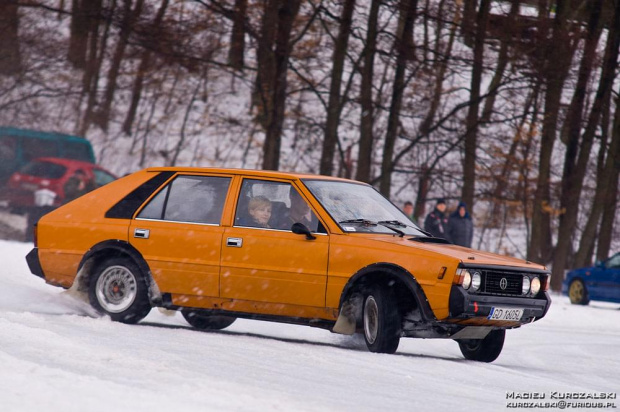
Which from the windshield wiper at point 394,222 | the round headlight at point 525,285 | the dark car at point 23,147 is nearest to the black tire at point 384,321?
the windshield wiper at point 394,222

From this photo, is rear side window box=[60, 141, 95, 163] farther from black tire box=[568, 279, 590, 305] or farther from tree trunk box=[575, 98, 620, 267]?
tree trunk box=[575, 98, 620, 267]

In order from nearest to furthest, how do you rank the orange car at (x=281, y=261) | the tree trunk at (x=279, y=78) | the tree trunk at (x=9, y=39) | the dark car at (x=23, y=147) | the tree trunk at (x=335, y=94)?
the orange car at (x=281, y=261) → the tree trunk at (x=279, y=78) → the tree trunk at (x=335, y=94) → the tree trunk at (x=9, y=39) → the dark car at (x=23, y=147)

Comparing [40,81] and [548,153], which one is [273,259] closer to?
[548,153]

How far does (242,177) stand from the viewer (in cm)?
955

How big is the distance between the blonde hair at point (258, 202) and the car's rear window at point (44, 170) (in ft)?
62.1

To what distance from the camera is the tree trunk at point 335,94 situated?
23.4 m

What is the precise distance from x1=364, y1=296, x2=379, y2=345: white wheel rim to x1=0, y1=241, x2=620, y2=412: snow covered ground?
17cm

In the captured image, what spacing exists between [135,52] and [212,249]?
49.7 ft

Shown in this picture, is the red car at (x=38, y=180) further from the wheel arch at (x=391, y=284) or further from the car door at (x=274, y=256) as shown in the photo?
the wheel arch at (x=391, y=284)

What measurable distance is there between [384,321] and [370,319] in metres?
0.31

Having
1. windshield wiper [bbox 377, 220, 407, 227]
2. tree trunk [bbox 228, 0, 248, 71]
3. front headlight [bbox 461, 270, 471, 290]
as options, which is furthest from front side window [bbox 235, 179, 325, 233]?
tree trunk [bbox 228, 0, 248, 71]

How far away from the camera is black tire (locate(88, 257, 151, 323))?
950 centimetres

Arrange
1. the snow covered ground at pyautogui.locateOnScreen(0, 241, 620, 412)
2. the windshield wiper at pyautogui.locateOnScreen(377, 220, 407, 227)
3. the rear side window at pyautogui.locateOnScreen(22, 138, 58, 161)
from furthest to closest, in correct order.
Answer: the rear side window at pyautogui.locateOnScreen(22, 138, 58, 161)
the windshield wiper at pyautogui.locateOnScreen(377, 220, 407, 227)
the snow covered ground at pyautogui.locateOnScreen(0, 241, 620, 412)

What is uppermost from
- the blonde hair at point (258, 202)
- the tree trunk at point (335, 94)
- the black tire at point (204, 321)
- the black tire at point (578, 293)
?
the tree trunk at point (335, 94)
